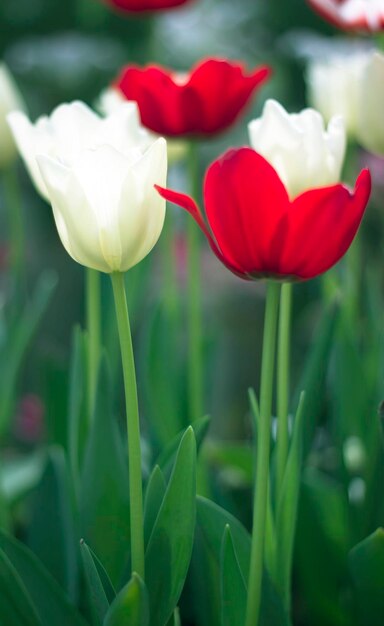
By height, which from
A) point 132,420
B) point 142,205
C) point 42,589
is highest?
point 142,205

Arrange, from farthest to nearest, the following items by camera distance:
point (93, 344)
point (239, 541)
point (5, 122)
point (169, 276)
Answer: point (169, 276)
point (5, 122)
point (93, 344)
point (239, 541)

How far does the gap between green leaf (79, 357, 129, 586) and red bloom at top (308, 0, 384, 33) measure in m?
0.33

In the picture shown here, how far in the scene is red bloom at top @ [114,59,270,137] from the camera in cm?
65

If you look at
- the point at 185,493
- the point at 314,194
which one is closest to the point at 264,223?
the point at 314,194

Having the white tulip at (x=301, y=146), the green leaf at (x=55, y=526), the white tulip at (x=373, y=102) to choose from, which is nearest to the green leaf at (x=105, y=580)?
the green leaf at (x=55, y=526)

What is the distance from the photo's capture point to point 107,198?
0.44 meters

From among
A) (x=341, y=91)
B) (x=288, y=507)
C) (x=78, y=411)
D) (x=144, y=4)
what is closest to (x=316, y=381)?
(x=288, y=507)

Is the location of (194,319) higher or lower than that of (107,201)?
lower

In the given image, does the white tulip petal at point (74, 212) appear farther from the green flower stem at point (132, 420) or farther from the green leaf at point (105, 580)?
the green leaf at point (105, 580)

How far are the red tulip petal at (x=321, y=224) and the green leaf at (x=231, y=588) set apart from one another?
15cm

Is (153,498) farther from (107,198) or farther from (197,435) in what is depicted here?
(107,198)

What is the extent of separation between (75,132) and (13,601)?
0.87 ft

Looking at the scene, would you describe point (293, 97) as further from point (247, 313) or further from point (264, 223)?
point (264, 223)

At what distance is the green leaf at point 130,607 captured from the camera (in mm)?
440
